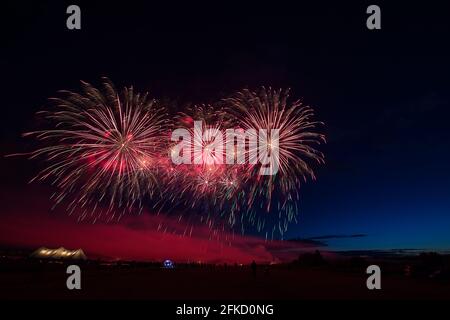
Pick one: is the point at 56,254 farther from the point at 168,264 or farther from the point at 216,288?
the point at 216,288

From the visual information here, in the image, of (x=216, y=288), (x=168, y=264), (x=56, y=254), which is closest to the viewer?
(x=216, y=288)

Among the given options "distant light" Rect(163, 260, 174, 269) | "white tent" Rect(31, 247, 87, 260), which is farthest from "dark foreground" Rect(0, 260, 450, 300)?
"white tent" Rect(31, 247, 87, 260)

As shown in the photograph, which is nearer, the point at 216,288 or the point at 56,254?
the point at 216,288

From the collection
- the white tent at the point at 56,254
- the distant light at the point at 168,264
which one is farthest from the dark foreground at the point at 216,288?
the white tent at the point at 56,254

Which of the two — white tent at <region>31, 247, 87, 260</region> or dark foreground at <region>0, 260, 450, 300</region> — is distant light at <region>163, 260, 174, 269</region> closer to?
dark foreground at <region>0, 260, 450, 300</region>

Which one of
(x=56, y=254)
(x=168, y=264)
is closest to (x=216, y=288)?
(x=168, y=264)

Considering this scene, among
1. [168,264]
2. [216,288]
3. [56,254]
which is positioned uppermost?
[216,288]

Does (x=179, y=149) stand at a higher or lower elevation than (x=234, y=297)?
higher

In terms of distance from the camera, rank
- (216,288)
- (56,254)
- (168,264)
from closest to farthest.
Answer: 1. (216,288)
2. (168,264)
3. (56,254)
